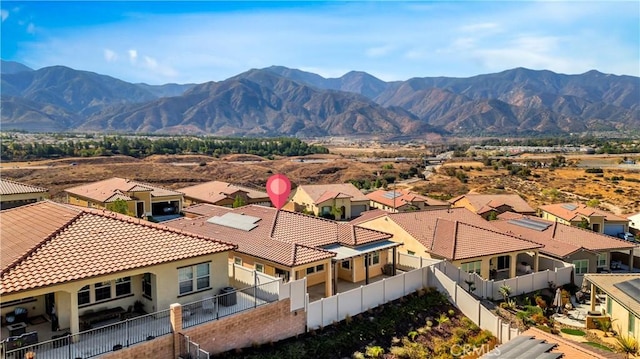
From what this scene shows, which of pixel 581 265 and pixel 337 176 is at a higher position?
pixel 581 265

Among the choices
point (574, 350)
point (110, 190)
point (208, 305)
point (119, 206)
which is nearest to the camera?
point (574, 350)

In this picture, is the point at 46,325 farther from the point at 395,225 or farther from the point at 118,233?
the point at 395,225

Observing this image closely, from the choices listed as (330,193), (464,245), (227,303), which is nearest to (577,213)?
(464,245)

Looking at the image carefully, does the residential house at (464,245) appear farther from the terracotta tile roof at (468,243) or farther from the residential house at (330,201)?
the residential house at (330,201)

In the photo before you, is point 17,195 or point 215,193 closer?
point 17,195

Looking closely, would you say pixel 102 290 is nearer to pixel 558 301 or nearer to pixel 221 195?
pixel 558 301

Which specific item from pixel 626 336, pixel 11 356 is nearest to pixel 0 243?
pixel 11 356

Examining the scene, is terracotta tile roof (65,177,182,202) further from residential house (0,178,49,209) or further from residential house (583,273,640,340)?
residential house (583,273,640,340)

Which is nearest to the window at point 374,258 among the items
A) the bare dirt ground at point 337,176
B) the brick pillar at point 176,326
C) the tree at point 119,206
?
the brick pillar at point 176,326
